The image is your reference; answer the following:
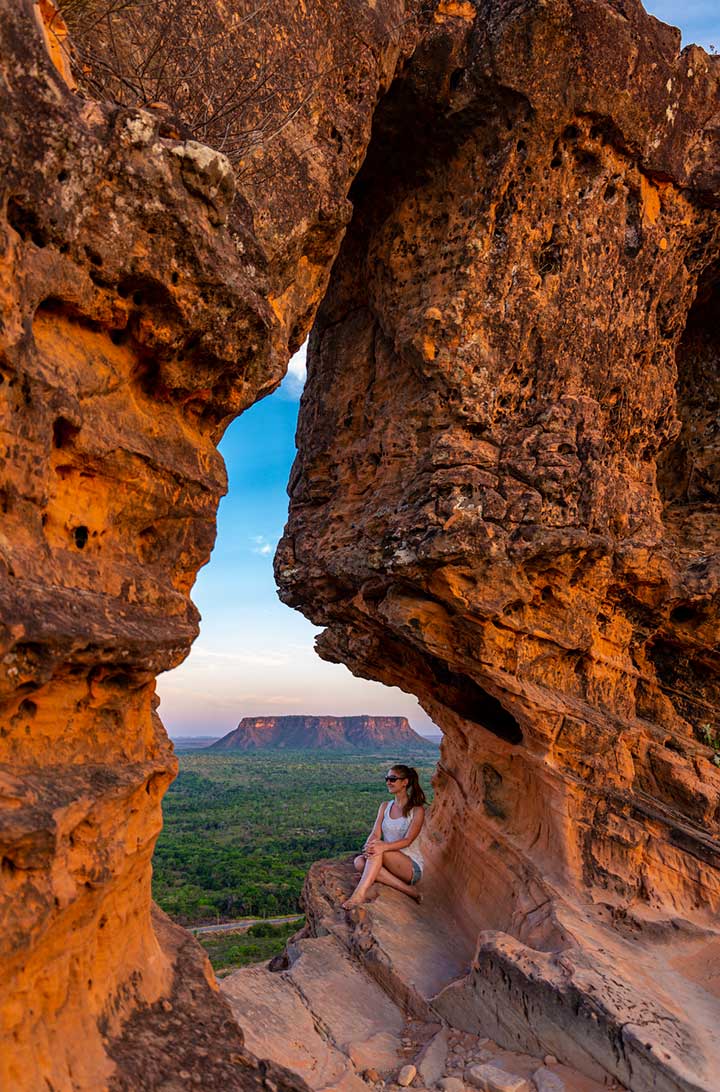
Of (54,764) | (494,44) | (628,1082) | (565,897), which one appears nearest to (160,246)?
(54,764)

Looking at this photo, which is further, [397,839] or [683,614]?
[683,614]

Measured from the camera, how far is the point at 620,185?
8.82 meters

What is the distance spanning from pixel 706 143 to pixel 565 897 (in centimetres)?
987

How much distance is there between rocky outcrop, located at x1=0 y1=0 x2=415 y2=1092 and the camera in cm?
340

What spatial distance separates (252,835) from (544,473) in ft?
125

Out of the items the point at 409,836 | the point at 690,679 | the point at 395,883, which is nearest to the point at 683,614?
the point at 690,679

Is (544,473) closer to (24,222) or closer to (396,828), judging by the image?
(396,828)

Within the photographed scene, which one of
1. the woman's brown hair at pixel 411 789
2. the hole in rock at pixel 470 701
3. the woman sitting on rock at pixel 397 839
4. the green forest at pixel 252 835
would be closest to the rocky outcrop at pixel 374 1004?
the woman sitting on rock at pixel 397 839

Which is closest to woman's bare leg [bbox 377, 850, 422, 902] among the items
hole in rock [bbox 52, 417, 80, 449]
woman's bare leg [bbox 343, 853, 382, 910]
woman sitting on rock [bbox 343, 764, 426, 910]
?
woman sitting on rock [bbox 343, 764, 426, 910]

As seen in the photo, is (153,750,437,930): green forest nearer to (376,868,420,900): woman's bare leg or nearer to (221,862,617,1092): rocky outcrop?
(376,868,420,900): woman's bare leg

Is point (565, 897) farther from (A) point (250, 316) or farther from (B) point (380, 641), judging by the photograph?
→ (A) point (250, 316)

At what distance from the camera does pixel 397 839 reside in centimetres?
888

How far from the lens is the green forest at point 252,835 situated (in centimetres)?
2511

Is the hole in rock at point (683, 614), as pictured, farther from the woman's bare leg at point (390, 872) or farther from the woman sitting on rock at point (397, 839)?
the woman's bare leg at point (390, 872)
